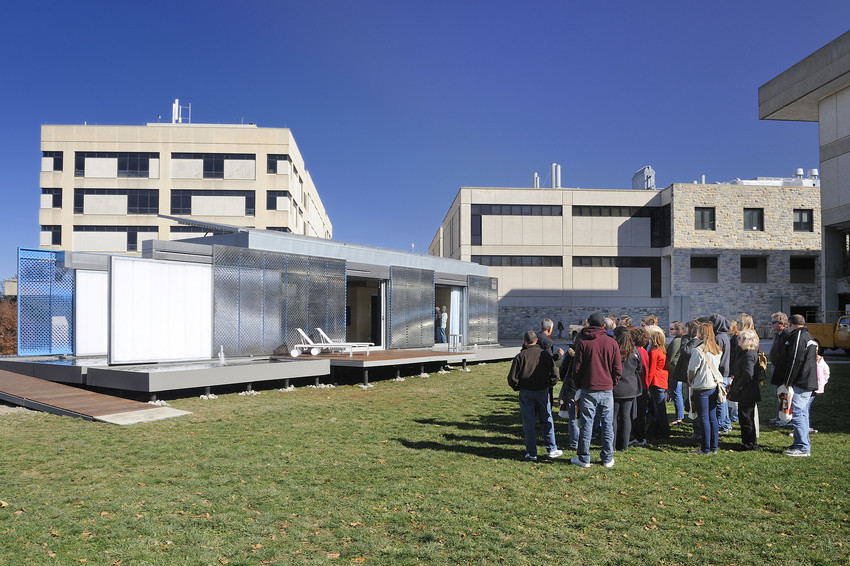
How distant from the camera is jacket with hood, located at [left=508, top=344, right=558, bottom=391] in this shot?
709 centimetres

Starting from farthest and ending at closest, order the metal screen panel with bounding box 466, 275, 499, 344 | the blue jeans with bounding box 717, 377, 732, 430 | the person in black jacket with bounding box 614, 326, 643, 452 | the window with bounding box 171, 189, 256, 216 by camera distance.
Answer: the window with bounding box 171, 189, 256, 216
the metal screen panel with bounding box 466, 275, 499, 344
the blue jeans with bounding box 717, 377, 732, 430
the person in black jacket with bounding box 614, 326, 643, 452

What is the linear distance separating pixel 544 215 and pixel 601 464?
3802 cm

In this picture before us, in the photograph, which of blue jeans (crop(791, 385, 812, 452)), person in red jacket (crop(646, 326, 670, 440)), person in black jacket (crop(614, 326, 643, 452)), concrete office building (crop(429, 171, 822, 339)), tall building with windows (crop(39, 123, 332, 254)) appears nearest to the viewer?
person in black jacket (crop(614, 326, 643, 452))

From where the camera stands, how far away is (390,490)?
596 centimetres

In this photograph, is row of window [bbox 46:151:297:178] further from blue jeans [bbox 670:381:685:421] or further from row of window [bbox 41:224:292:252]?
blue jeans [bbox 670:381:685:421]

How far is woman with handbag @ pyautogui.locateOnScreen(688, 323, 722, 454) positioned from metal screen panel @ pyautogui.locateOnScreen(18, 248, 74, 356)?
647 inches

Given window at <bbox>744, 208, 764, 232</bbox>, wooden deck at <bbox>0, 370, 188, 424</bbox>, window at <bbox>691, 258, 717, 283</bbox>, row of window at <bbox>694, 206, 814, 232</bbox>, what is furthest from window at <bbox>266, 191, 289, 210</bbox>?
wooden deck at <bbox>0, 370, 188, 424</bbox>

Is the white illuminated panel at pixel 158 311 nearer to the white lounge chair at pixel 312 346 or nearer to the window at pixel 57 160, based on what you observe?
Answer: the white lounge chair at pixel 312 346

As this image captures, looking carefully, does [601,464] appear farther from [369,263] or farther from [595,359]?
[369,263]

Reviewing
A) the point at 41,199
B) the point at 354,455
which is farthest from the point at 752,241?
the point at 41,199

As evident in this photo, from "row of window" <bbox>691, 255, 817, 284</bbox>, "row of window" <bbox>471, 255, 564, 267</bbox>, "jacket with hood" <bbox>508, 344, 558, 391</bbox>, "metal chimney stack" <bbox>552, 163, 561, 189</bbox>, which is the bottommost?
"jacket with hood" <bbox>508, 344, 558, 391</bbox>

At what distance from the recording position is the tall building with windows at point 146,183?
48.3 meters

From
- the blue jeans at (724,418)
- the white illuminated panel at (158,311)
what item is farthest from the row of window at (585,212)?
the blue jeans at (724,418)

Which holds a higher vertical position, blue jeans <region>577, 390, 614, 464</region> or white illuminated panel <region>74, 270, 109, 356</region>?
white illuminated panel <region>74, 270, 109, 356</region>
